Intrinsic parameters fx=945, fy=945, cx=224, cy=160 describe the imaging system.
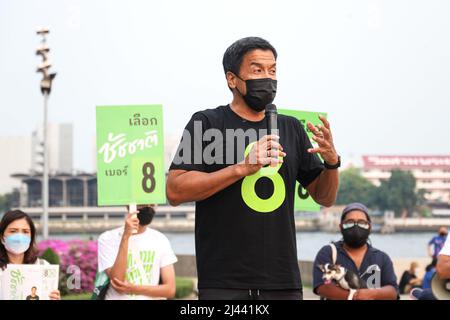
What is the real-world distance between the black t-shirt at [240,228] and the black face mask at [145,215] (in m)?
2.94

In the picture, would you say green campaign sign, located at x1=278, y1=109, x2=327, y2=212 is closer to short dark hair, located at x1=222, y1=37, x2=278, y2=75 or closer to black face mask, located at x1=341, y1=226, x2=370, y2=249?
black face mask, located at x1=341, y1=226, x2=370, y2=249

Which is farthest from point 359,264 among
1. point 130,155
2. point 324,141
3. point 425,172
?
point 425,172

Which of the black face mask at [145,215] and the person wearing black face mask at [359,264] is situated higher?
the black face mask at [145,215]

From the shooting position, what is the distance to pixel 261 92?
12.6ft

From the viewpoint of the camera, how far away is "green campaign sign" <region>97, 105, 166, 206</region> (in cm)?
659

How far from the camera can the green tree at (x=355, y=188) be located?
83.0 metres

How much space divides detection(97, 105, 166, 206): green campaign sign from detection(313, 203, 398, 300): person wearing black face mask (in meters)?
1.21

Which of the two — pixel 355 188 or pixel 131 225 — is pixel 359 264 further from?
pixel 355 188

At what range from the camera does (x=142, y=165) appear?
6.68 meters

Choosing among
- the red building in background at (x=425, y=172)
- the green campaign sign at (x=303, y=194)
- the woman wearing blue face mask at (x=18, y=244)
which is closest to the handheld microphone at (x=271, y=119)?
the woman wearing blue face mask at (x=18, y=244)

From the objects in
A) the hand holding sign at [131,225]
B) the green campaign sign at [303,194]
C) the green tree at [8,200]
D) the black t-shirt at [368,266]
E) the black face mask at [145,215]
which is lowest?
the black t-shirt at [368,266]

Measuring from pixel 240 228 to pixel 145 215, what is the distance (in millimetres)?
3141

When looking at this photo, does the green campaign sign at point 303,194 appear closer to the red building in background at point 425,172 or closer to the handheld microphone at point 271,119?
the handheld microphone at point 271,119

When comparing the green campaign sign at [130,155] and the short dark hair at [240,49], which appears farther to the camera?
the green campaign sign at [130,155]
